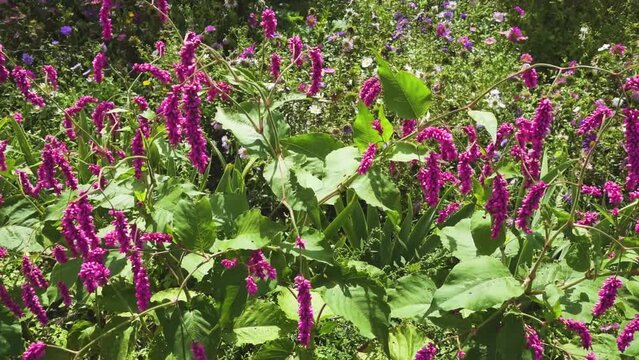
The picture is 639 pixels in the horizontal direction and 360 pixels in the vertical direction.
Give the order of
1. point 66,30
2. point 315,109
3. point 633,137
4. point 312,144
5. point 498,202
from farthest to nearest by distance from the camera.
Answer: point 66,30 → point 315,109 → point 312,144 → point 498,202 → point 633,137

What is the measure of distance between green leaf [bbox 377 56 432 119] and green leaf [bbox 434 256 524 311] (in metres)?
0.46

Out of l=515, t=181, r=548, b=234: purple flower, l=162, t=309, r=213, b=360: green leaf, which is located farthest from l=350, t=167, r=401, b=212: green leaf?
l=162, t=309, r=213, b=360: green leaf

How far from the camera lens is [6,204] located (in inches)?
89.3

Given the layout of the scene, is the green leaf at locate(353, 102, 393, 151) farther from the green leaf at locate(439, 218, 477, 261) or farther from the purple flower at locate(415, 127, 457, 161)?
the green leaf at locate(439, 218, 477, 261)

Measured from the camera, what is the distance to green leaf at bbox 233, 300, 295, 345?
88.4 inches

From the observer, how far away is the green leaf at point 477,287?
1.85m

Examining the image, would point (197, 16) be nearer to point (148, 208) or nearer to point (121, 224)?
point (148, 208)

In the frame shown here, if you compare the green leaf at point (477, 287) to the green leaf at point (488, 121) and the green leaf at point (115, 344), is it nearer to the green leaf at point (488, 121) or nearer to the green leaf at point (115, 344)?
the green leaf at point (488, 121)

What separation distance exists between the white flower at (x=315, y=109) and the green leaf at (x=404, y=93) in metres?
1.84

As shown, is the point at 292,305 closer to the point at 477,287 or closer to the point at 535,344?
the point at 477,287

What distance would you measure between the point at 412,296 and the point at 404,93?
0.65m

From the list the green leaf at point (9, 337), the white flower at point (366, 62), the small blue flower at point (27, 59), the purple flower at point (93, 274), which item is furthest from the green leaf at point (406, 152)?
the small blue flower at point (27, 59)

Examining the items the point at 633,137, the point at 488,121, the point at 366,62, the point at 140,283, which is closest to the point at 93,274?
the point at 140,283

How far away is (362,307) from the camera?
1987 millimetres
